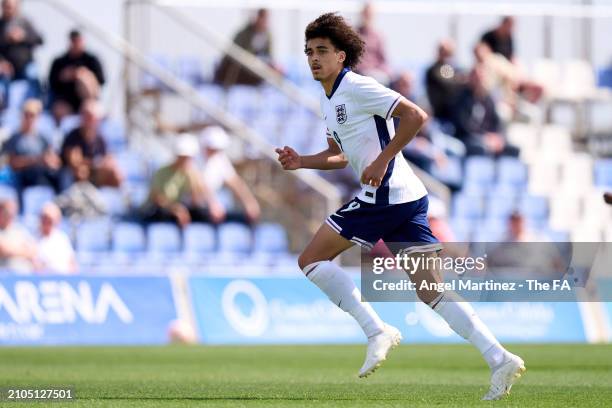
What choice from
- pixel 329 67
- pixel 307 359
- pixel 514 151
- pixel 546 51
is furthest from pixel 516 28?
pixel 329 67

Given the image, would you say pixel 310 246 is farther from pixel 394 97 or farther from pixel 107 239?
pixel 107 239

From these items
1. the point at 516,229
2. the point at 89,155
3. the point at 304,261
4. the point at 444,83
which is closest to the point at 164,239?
the point at 89,155

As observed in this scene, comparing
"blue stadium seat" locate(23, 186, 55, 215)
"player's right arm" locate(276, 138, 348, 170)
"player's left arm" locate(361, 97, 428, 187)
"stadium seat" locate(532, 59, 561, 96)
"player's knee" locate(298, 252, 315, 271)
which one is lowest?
"blue stadium seat" locate(23, 186, 55, 215)

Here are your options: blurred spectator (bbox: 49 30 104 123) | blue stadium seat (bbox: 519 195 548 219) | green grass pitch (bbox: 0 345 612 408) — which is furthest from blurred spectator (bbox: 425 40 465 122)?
green grass pitch (bbox: 0 345 612 408)

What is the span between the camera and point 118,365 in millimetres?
13125

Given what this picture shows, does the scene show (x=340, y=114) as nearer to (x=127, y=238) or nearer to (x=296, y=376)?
(x=296, y=376)

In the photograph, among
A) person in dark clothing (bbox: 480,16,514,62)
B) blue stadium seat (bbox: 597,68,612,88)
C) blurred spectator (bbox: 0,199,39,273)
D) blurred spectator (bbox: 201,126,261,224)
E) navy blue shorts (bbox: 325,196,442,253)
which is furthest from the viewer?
blue stadium seat (bbox: 597,68,612,88)

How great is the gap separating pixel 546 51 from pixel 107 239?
10.2 m

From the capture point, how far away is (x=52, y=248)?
57.9 ft

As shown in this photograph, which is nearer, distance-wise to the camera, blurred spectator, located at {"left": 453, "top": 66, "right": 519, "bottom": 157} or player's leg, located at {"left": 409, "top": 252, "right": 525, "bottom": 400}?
player's leg, located at {"left": 409, "top": 252, "right": 525, "bottom": 400}

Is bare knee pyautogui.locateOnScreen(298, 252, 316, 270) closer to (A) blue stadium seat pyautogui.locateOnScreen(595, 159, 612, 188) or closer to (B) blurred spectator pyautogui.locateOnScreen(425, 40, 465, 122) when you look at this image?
(B) blurred spectator pyautogui.locateOnScreen(425, 40, 465, 122)

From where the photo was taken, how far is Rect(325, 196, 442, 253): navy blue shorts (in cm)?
901

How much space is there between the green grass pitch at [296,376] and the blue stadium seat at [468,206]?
483 cm

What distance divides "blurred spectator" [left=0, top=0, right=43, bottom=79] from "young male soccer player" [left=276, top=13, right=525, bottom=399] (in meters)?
12.6
